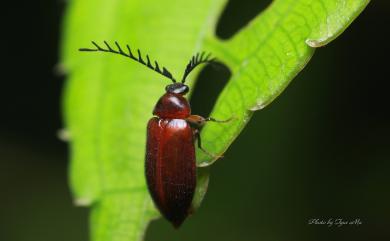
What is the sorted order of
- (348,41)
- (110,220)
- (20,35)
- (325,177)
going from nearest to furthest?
1. (110,220)
2. (348,41)
3. (325,177)
4. (20,35)

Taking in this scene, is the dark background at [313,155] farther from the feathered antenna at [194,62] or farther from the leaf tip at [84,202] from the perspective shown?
the leaf tip at [84,202]

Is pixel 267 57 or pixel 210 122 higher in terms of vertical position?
pixel 267 57

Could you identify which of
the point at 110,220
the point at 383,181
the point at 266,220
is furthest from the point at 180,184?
the point at 383,181

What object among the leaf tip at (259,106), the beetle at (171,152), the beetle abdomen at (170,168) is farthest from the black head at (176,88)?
the leaf tip at (259,106)

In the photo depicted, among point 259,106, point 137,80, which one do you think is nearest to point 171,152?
point 137,80

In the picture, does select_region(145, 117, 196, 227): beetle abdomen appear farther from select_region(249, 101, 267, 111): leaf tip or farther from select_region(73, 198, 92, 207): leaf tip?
select_region(249, 101, 267, 111): leaf tip

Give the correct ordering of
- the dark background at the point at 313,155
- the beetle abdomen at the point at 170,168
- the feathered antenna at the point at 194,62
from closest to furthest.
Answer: the beetle abdomen at the point at 170,168 → the feathered antenna at the point at 194,62 → the dark background at the point at 313,155

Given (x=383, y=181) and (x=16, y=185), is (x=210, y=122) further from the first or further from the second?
(x=16, y=185)
